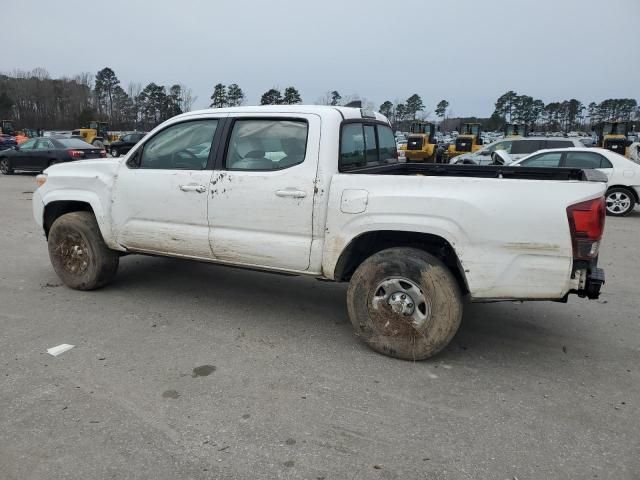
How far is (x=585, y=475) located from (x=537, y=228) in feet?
4.67

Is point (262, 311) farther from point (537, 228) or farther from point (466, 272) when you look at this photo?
point (537, 228)

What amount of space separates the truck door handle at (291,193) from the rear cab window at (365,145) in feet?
1.21

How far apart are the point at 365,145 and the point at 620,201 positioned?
9043 mm

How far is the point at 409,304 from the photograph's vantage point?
3553mm

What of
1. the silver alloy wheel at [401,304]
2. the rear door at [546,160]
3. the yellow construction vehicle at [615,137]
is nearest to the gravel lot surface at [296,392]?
the silver alloy wheel at [401,304]

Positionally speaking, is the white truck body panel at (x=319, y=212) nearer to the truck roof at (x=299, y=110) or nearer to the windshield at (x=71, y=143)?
the truck roof at (x=299, y=110)

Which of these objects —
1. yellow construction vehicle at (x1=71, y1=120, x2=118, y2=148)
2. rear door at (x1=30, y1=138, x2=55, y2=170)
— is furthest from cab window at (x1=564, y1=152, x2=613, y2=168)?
yellow construction vehicle at (x1=71, y1=120, x2=118, y2=148)

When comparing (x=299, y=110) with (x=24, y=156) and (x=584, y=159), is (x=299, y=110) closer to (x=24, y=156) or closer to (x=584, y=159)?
(x=584, y=159)

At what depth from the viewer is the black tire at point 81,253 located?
16.2 feet

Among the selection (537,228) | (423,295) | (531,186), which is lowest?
(423,295)

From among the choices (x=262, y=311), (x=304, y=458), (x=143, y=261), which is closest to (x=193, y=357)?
(x=262, y=311)

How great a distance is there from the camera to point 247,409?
2.97 metres

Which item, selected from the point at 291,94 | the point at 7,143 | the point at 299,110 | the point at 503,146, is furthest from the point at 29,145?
the point at 291,94

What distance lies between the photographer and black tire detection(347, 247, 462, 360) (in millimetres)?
3434
